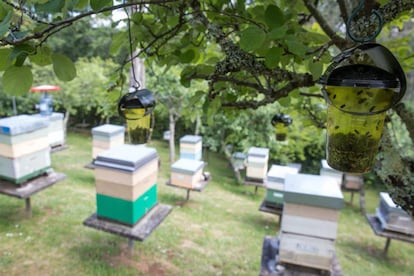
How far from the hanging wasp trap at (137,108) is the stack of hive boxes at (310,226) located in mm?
1291

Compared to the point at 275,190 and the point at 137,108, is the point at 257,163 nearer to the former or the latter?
the point at 275,190

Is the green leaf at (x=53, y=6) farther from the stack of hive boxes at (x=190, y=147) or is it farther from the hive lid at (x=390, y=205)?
the stack of hive boxes at (x=190, y=147)

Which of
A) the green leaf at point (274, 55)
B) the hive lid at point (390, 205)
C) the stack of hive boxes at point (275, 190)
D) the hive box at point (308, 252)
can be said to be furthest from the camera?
the stack of hive boxes at point (275, 190)

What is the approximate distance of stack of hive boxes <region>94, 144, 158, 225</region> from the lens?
2.62 metres

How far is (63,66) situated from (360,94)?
66 centimetres

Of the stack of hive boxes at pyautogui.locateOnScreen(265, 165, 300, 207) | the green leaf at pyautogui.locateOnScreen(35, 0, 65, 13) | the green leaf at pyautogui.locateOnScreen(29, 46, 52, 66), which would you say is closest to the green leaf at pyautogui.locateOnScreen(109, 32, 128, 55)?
the green leaf at pyautogui.locateOnScreen(29, 46, 52, 66)

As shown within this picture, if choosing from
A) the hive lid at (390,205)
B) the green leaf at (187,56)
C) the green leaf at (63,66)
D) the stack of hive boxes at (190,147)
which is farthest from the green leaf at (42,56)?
the stack of hive boxes at (190,147)

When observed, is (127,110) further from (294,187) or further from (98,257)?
(98,257)

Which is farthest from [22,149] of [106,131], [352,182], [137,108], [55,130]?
[352,182]

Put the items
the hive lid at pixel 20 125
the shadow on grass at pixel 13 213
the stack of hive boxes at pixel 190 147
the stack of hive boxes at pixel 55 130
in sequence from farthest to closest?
the stack of hive boxes at pixel 55 130
the stack of hive boxes at pixel 190 147
the shadow on grass at pixel 13 213
the hive lid at pixel 20 125

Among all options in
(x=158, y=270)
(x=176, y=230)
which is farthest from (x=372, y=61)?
(x=176, y=230)

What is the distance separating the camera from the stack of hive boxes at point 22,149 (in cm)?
309

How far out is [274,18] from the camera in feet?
2.40

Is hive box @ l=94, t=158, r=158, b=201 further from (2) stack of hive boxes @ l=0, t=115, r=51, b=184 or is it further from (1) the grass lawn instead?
(2) stack of hive boxes @ l=0, t=115, r=51, b=184
